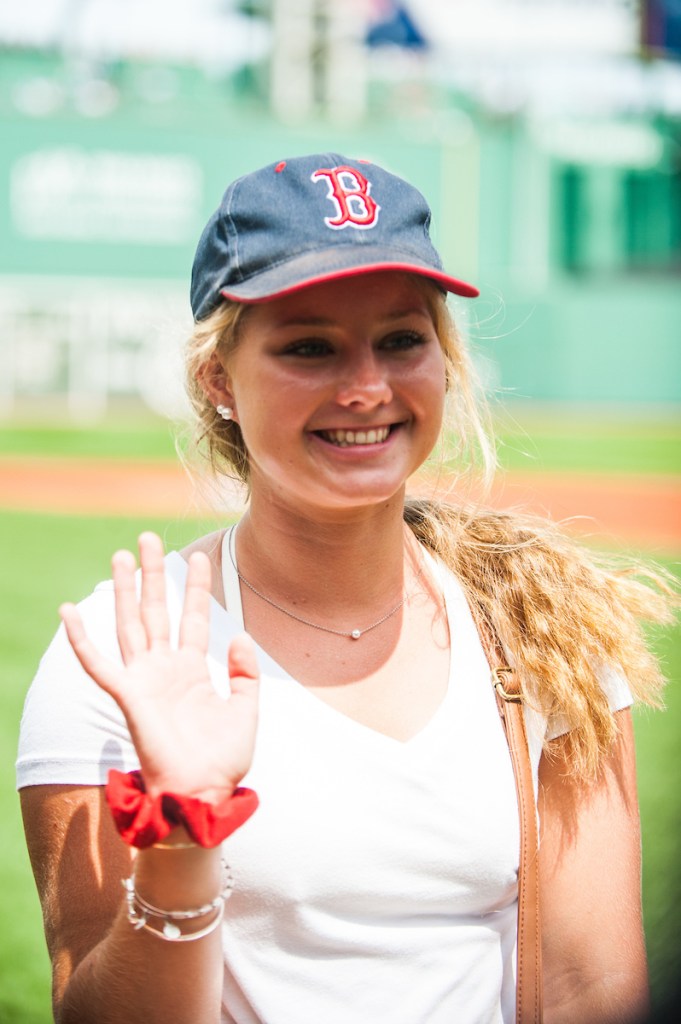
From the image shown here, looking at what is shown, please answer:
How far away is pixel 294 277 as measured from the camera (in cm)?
165

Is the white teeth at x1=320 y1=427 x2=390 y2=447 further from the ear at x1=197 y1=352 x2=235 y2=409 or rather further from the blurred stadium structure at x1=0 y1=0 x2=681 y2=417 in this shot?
the blurred stadium structure at x1=0 y1=0 x2=681 y2=417

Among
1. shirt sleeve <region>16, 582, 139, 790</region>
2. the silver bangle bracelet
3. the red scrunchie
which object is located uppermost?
the red scrunchie

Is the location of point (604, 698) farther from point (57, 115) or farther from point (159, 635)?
point (57, 115)

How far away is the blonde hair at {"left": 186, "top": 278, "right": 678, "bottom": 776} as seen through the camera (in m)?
1.81

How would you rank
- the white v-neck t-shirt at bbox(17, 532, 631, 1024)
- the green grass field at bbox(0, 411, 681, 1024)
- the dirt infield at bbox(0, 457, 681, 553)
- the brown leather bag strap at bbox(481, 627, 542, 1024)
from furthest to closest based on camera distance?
the dirt infield at bbox(0, 457, 681, 553) < the green grass field at bbox(0, 411, 681, 1024) < the brown leather bag strap at bbox(481, 627, 542, 1024) < the white v-neck t-shirt at bbox(17, 532, 631, 1024)

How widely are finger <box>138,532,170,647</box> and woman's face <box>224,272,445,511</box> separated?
28cm

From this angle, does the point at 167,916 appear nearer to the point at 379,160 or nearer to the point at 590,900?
the point at 590,900

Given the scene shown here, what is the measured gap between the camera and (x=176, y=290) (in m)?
24.7

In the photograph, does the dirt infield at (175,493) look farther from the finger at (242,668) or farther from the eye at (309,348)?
the finger at (242,668)

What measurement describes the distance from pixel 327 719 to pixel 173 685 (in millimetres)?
297

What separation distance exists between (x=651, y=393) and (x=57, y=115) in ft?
46.6

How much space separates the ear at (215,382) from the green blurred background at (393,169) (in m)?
16.2

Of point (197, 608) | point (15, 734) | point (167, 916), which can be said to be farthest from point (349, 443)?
point (15, 734)

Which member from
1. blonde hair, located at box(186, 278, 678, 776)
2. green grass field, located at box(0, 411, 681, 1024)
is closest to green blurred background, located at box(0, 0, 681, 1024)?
green grass field, located at box(0, 411, 681, 1024)
